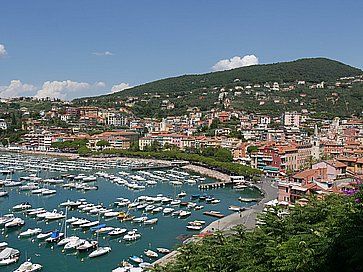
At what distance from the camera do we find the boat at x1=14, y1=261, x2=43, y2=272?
1171 cm

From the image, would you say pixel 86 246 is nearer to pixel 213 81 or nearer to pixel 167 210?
pixel 167 210

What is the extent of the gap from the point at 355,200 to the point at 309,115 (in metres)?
54.4

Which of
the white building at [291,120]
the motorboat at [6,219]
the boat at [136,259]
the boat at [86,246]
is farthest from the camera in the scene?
the white building at [291,120]

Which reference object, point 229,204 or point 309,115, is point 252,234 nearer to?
point 229,204

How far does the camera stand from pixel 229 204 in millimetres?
20859

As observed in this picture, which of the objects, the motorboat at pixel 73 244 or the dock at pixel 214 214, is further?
the dock at pixel 214 214

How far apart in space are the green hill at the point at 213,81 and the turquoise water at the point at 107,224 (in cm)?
4543

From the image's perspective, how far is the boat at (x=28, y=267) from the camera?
1171 centimetres

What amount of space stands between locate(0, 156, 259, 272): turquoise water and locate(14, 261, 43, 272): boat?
0.80 ft

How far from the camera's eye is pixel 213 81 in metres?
94.1

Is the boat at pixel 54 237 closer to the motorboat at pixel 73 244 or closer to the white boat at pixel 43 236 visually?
the white boat at pixel 43 236

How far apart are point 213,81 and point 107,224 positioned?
260 ft

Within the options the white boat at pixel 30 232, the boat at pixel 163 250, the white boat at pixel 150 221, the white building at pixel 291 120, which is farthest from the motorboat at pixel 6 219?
the white building at pixel 291 120

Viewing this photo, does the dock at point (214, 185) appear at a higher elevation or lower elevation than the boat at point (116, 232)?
lower
